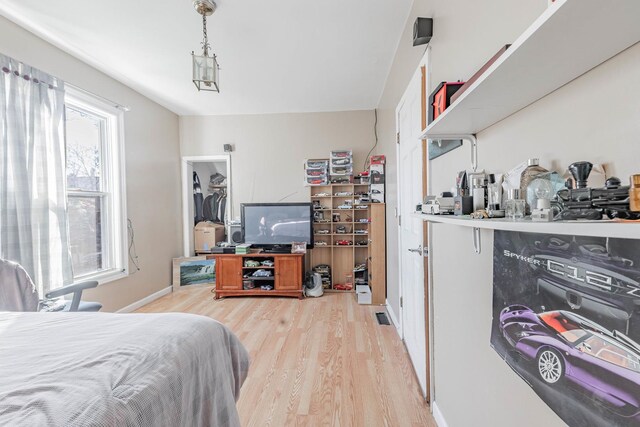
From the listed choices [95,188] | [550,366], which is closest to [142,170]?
[95,188]

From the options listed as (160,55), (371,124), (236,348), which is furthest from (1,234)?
(371,124)

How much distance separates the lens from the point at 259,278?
3.57 metres

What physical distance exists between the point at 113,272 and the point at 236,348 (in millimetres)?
2601

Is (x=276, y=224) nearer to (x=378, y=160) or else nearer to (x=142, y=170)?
(x=378, y=160)

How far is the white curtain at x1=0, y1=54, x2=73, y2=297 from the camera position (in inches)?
76.9

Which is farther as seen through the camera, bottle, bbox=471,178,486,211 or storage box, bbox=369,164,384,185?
storage box, bbox=369,164,384,185

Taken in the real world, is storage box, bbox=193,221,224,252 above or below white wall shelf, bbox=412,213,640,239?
below

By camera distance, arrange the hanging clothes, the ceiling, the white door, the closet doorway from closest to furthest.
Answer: the white door < the ceiling < the closet doorway < the hanging clothes

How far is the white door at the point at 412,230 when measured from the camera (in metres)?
1.71

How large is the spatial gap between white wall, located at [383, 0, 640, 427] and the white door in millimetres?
230

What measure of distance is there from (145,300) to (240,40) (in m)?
3.21

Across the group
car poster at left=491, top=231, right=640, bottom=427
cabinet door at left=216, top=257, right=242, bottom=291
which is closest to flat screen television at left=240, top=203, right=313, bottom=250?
cabinet door at left=216, top=257, right=242, bottom=291

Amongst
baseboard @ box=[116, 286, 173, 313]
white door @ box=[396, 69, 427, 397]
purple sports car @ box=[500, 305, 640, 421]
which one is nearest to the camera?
purple sports car @ box=[500, 305, 640, 421]

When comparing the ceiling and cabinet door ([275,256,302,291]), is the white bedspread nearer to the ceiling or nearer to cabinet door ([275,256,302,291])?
the ceiling
